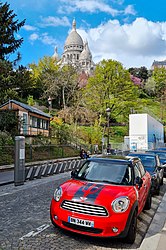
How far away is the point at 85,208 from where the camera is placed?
4.77 metres

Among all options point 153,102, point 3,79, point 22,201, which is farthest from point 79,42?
point 22,201

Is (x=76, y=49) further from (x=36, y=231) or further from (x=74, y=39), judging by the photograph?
(x=36, y=231)

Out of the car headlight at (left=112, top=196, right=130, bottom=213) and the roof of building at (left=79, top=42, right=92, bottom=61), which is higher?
the roof of building at (left=79, top=42, right=92, bottom=61)

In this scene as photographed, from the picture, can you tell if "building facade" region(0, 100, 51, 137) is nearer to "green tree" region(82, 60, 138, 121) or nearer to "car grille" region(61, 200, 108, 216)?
"green tree" region(82, 60, 138, 121)

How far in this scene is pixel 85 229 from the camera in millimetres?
4777

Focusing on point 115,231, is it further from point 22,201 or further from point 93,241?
point 22,201

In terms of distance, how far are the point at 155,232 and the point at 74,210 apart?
81.1 inches

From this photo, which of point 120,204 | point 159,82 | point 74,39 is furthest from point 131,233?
point 74,39

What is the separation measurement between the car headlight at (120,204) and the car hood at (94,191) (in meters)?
0.09

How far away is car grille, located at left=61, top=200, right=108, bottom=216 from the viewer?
4695mm

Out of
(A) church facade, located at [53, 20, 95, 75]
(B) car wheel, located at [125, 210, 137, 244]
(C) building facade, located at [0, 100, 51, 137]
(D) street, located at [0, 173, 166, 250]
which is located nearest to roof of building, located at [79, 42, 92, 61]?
(A) church facade, located at [53, 20, 95, 75]

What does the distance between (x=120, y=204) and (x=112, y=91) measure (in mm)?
39295

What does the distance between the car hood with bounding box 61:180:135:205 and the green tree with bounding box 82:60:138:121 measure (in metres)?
37.2

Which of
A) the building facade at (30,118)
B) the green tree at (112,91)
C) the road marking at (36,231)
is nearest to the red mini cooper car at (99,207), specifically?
the road marking at (36,231)
